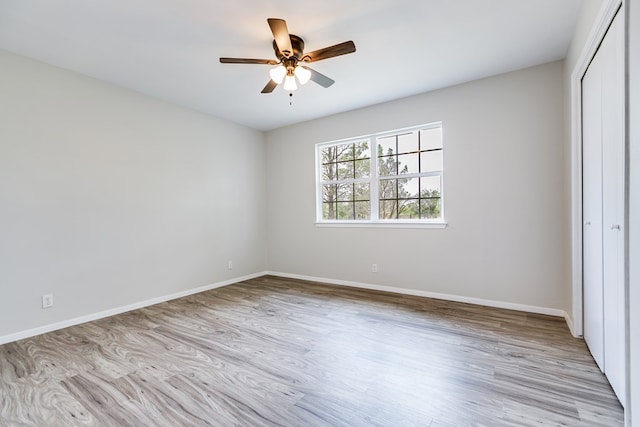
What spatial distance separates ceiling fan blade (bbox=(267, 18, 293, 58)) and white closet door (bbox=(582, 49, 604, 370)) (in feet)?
6.86

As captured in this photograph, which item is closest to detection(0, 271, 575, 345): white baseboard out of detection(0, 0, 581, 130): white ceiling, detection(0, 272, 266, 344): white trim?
detection(0, 272, 266, 344): white trim

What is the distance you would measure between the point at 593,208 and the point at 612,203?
451 millimetres

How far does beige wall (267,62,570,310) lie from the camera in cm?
295

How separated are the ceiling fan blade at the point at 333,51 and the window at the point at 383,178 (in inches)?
76.3

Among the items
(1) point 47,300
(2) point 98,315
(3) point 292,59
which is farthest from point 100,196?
(3) point 292,59

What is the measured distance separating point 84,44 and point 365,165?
11.0 feet

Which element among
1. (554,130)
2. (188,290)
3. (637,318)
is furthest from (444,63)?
(188,290)

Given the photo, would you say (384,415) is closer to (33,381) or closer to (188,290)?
(33,381)

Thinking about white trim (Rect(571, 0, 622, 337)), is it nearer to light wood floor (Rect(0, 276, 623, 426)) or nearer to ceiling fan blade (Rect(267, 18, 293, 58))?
light wood floor (Rect(0, 276, 623, 426))

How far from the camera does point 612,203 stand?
1716mm

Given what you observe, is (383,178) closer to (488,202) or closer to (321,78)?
(488,202)

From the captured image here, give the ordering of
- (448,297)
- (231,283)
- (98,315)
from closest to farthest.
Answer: (98,315), (448,297), (231,283)

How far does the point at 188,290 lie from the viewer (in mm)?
4020

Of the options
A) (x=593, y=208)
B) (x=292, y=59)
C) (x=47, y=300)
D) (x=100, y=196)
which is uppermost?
(x=292, y=59)
